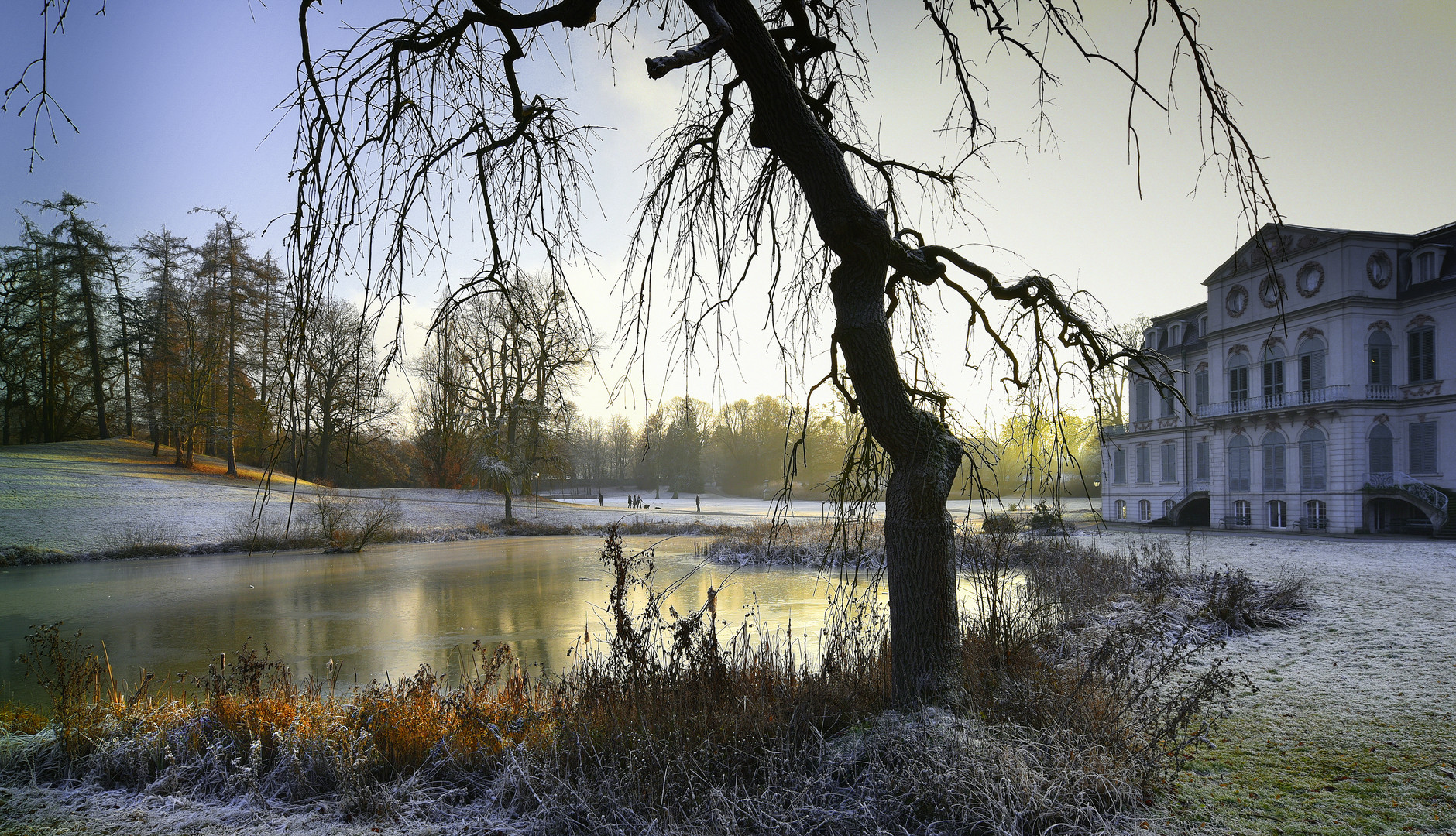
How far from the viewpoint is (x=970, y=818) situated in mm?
3027

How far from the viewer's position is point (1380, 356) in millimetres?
20281

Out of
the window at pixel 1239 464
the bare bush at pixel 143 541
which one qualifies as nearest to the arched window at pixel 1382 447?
the window at pixel 1239 464

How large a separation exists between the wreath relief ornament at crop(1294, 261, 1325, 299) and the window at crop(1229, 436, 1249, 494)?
17.1ft

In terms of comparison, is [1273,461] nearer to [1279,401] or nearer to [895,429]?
[1279,401]

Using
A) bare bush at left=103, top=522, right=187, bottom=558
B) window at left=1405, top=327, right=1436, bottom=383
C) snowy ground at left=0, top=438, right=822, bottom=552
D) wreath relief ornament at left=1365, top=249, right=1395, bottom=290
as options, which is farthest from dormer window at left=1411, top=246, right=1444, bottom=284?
bare bush at left=103, top=522, right=187, bottom=558

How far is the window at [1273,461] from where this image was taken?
2239 cm

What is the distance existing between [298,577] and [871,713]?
1687 cm

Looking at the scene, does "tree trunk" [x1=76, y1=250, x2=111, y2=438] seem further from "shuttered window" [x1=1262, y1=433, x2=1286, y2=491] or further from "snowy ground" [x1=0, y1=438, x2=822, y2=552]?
"shuttered window" [x1=1262, y1=433, x2=1286, y2=491]

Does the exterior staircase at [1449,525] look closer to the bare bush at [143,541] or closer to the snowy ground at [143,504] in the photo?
the snowy ground at [143,504]

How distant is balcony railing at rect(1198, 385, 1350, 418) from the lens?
20328 millimetres

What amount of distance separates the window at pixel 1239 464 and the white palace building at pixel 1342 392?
0.11 ft

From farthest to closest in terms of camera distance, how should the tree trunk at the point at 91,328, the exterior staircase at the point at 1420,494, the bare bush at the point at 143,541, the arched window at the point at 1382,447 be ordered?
the arched window at the point at 1382,447, the bare bush at the point at 143,541, the exterior staircase at the point at 1420,494, the tree trunk at the point at 91,328

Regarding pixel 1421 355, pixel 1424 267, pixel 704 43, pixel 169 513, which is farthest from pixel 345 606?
pixel 1424 267

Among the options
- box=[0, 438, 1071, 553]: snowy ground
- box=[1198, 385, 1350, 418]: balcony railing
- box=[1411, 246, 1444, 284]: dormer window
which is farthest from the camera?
box=[1198, 385, 1350, 418]: balcony railing
